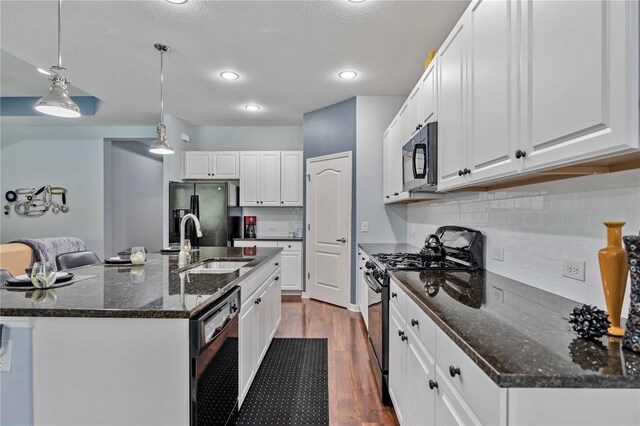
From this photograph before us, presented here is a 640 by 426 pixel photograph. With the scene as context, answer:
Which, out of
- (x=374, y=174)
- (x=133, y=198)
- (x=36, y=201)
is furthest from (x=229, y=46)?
(x=36, y=201)

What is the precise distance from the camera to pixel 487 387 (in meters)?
0.79

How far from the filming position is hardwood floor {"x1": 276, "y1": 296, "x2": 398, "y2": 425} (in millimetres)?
2031

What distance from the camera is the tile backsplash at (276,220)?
5.57 metres

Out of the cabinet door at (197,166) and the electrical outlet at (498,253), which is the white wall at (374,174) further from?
the cabinet door at (197,166)

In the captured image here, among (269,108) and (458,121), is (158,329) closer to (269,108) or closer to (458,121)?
(458,121)

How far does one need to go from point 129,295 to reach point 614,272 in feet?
5.88

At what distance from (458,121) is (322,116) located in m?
3.16

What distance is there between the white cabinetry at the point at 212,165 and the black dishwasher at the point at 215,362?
3806 millimetres

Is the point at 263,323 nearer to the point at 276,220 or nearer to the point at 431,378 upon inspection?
the point at 431,378

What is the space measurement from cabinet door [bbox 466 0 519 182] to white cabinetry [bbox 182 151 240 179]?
4.33 m

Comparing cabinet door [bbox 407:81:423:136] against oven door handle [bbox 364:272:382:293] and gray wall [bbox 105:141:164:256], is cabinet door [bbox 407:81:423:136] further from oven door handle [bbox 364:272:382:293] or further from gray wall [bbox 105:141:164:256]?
gray wall [bbox 105:141:164:256]

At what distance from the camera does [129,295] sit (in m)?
1.44

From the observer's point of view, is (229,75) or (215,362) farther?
(229,75)

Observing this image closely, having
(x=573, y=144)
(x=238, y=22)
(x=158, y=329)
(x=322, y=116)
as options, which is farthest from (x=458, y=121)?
(x=322, y=116)
